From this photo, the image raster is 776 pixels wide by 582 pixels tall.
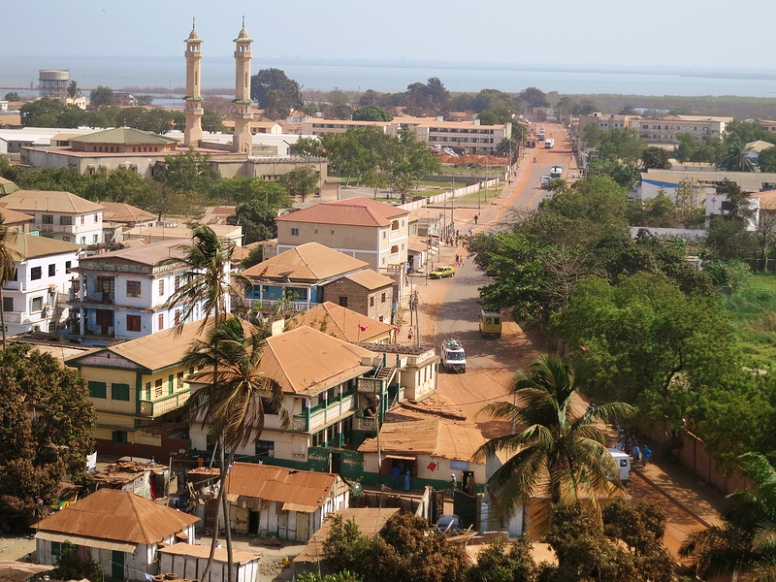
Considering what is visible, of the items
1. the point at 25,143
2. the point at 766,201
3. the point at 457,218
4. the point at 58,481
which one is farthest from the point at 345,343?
the point at 25,143

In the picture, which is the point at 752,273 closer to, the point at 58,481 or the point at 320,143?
the point at 58,481

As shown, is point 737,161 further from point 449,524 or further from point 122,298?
point 449,524

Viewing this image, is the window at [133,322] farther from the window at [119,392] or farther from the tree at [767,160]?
the tree at [767,160]

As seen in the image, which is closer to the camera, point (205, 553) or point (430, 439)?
point (205, 553)

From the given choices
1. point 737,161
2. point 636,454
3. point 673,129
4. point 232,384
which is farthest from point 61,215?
point 673,129

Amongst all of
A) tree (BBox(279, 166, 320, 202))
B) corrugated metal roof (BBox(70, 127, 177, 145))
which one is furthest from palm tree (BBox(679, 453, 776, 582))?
corrugated metal roof (BBox(70, 127, 177, 145))

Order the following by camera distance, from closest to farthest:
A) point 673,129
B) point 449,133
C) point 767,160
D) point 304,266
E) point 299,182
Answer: point 304,266 < point 299,182 < point 767,160 < point 449,133 < point 673,129
